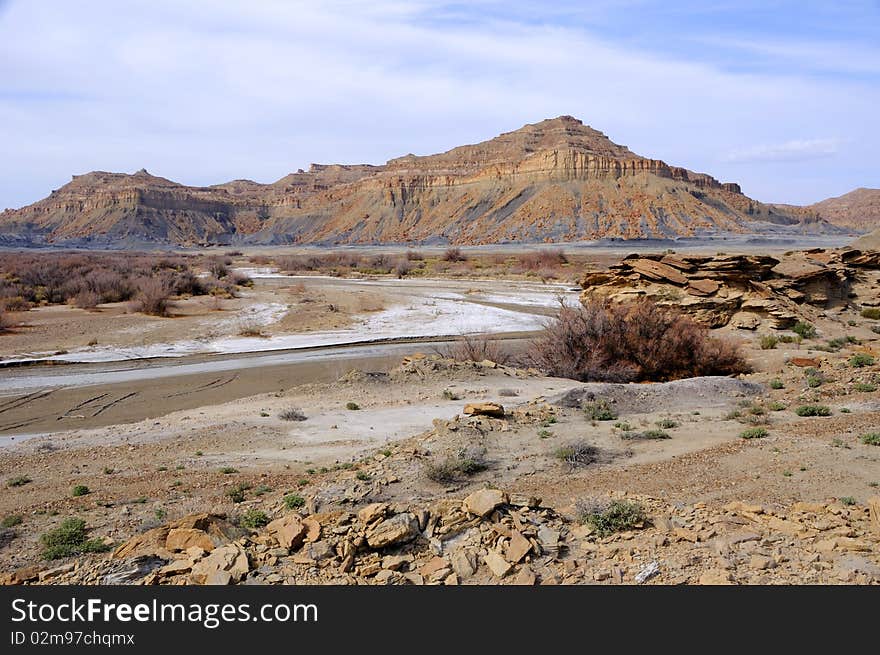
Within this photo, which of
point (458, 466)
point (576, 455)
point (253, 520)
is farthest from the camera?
point (576, 455)

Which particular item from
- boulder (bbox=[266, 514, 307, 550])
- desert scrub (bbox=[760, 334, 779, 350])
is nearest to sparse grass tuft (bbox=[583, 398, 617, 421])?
boulder (bbox=[266, 514, 307, 550])

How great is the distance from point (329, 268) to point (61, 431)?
50308mm

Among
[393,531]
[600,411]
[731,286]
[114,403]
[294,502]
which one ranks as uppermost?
[731,286]

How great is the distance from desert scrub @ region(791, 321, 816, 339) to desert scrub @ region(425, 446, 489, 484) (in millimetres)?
16053

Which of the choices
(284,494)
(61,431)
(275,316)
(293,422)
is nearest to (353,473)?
(284,494)

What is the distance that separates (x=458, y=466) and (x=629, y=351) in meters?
10.1

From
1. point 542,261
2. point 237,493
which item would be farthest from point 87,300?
point 542,261

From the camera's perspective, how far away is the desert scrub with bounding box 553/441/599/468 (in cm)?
922

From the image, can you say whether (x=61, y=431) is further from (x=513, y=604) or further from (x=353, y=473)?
(x=513, y=604)

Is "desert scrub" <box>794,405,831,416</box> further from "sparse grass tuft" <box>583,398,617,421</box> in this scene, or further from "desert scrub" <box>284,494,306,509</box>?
"desert scrub" <box>284,494,306,509</box>

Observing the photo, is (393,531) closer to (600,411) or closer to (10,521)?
(10,521)

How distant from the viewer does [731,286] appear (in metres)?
23.0

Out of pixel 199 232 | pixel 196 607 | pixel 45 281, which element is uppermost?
pixel 199 232

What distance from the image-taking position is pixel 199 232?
152625 millimetres
